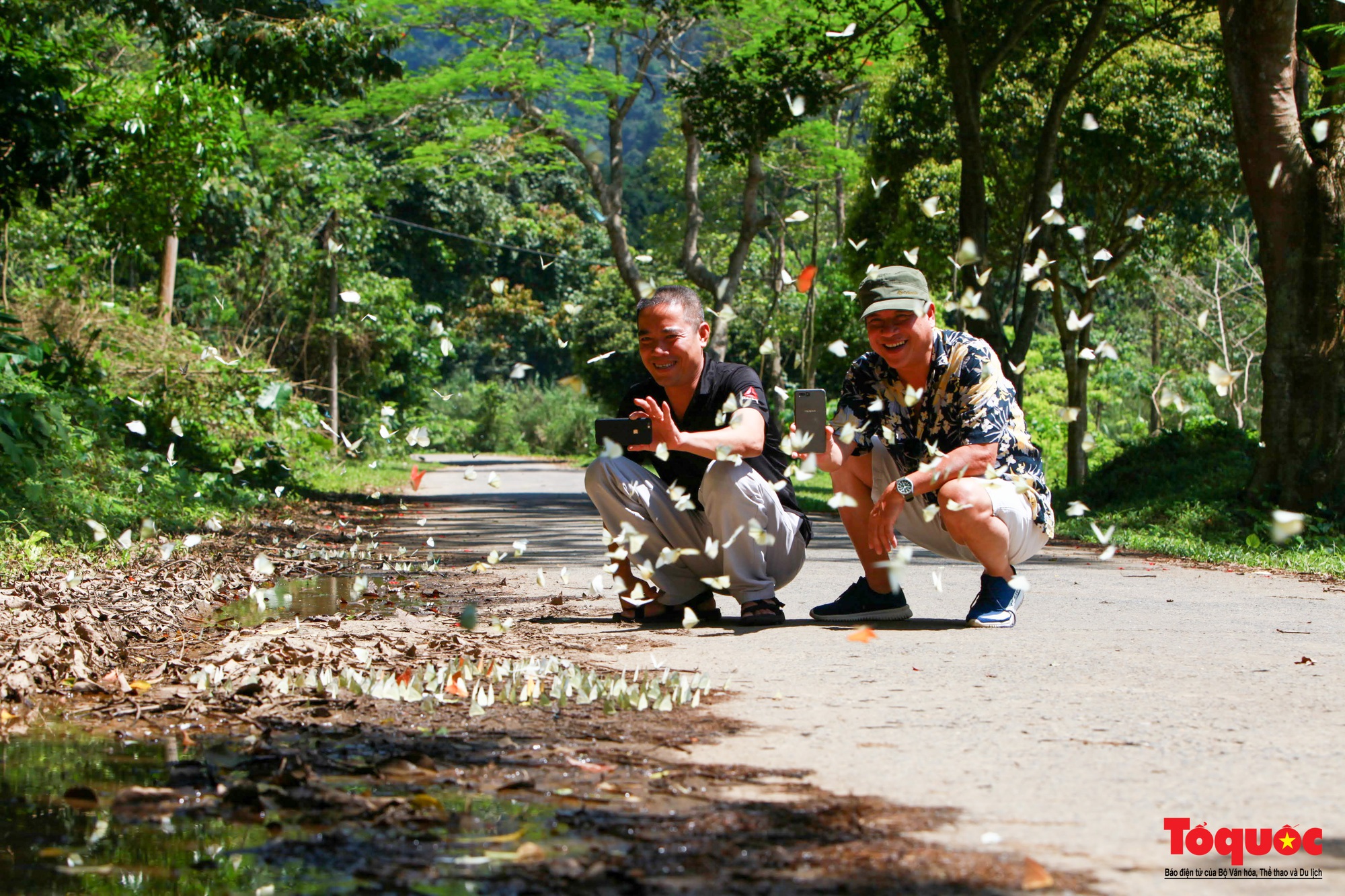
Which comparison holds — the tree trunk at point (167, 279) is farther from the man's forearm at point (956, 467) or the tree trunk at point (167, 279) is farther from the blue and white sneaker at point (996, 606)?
the man's forearm at point (956, 467)

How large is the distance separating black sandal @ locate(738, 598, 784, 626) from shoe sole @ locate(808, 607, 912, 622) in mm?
259

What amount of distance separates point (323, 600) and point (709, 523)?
2.17 meters

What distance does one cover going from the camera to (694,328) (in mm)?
5238

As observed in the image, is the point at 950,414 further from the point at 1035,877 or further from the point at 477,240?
the point at 477,240

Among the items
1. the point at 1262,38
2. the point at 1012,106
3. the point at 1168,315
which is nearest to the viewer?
the point at 1262,38

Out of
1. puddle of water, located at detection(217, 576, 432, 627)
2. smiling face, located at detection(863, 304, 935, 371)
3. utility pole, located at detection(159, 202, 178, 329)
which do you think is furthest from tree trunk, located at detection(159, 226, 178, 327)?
smiling face, located at detection(863, 304, 935, 371)

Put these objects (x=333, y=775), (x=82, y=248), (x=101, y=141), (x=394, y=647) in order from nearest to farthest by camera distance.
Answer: (x=333, y=775) < (x=394, y=647) < (x=101, y=141) < (x=82, y=248)

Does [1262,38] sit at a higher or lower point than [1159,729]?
higher

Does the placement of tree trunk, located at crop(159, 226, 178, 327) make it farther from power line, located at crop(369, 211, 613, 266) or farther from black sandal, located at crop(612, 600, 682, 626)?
power line, located at crop(369, 211, 613, 266)

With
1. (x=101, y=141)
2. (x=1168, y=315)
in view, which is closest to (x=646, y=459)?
(x=101, y=141)

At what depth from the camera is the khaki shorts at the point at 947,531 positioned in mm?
5164

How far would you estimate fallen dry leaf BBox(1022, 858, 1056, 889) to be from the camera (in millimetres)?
2230

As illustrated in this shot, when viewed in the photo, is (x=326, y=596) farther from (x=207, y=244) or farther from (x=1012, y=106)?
(x=207, y=244)

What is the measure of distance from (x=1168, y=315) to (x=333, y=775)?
3427 centimetres
